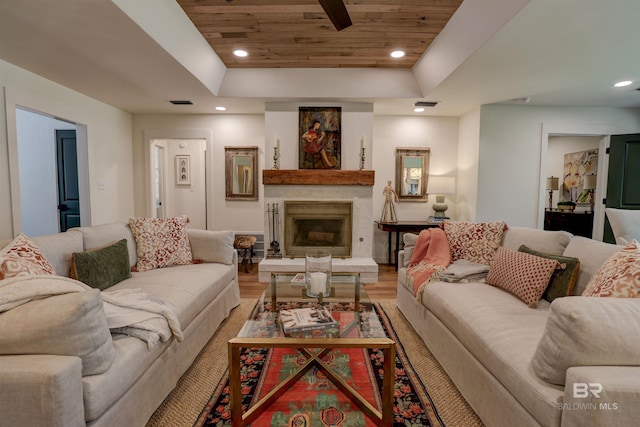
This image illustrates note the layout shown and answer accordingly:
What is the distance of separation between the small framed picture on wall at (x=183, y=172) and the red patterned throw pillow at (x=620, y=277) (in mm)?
5952

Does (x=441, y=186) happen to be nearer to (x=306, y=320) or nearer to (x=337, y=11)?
(x=337, y=11)

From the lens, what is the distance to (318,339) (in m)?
1.44

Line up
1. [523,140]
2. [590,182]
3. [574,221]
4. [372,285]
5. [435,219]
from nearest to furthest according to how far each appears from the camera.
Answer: [372,285] → [523,140] → [435,219] → [574,221] → [590,182]

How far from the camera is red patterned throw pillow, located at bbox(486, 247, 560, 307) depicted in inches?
71.8

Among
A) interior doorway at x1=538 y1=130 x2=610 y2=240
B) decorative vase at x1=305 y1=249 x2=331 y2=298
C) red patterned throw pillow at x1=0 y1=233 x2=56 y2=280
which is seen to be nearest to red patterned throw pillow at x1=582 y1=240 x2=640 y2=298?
decorative vase at x1=305 y1=249 x2=331 y2=298

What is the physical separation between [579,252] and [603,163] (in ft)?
11.5

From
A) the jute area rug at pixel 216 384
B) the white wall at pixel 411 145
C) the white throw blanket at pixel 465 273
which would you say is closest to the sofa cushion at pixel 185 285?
the jute area rug at pixel 216 384

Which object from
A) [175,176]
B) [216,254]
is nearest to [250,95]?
[216,254]

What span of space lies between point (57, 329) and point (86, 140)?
366cm

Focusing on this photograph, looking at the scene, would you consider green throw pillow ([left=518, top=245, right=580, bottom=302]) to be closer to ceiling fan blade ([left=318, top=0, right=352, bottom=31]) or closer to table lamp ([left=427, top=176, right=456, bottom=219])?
ceiling fan blade ([left=318, top=0, right=352, bottom=31])

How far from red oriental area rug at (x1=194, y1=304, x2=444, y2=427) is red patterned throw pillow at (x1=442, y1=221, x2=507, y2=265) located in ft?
3.38

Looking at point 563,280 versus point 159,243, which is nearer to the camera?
point 563,280

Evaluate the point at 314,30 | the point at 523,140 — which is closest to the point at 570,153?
the point at 523,140

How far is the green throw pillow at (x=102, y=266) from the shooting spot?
1958mm
